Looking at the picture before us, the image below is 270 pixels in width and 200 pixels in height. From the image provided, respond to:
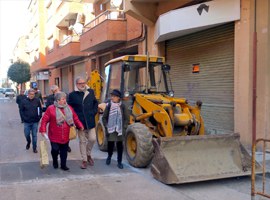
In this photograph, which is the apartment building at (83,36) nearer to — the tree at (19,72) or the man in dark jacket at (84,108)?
the man in dark jacket at (84,108)

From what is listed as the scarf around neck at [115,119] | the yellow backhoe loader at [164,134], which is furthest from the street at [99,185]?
the scarf around neck at [115,119]

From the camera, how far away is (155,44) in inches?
560

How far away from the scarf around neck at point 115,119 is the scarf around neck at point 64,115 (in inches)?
32.9

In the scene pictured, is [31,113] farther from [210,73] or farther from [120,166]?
[210,73]

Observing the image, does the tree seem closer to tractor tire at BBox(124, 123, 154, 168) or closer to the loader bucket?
tractor tire at BBox(124, 123, 154, 168)

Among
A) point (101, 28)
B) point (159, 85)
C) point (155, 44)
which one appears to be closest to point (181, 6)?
point (155, 44)

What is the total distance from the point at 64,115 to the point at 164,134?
209 cm

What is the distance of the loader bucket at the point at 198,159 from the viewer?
6.29 m

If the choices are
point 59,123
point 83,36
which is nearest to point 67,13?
point 83,36

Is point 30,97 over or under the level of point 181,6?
under

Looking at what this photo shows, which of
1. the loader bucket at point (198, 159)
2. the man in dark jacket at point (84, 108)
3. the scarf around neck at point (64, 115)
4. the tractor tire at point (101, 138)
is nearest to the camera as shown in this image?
the loader bucket at point (198, 159)

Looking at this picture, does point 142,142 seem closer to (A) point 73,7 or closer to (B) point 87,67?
(B) point 87,67

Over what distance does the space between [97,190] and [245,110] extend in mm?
5032

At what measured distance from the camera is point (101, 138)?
32.6 feet
